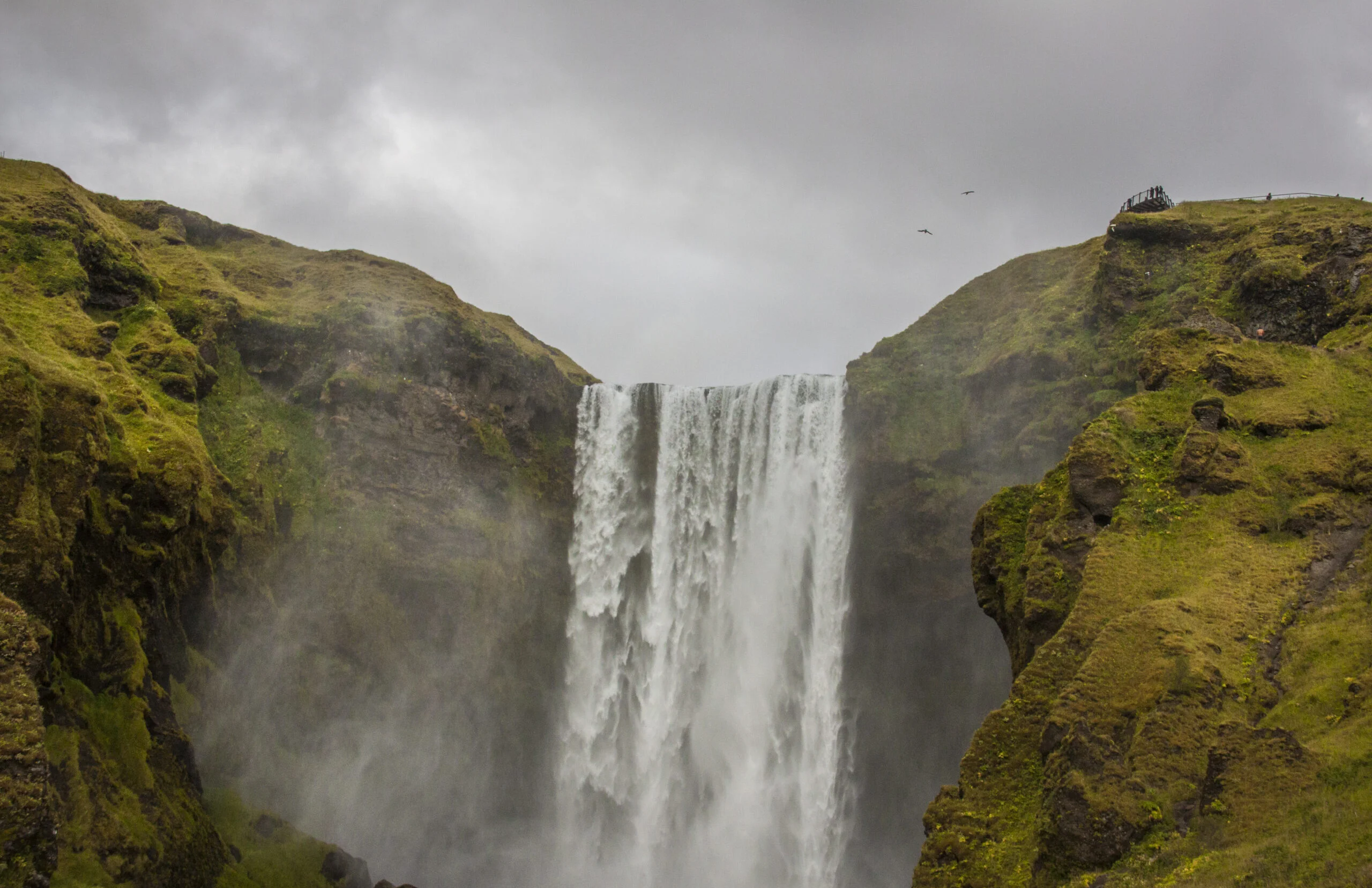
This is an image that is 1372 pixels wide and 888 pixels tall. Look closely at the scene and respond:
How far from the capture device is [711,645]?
4753 centimetres

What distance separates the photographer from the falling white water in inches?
1697

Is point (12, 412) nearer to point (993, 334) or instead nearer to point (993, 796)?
point (993, 796)

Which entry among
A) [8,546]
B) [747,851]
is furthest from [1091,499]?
[747,851]

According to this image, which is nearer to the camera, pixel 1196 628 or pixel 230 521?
pixel 1196 628

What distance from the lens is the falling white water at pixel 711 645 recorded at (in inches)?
1697

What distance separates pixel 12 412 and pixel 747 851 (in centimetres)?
3415

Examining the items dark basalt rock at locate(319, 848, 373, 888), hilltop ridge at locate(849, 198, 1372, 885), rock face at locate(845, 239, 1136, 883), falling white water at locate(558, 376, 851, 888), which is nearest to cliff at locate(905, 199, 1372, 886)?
hilltop ridge at locate(849, 198, 1372, 885)

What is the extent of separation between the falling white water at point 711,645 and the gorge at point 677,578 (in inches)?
7.9

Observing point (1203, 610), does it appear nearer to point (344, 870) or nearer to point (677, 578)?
point (344, 870)

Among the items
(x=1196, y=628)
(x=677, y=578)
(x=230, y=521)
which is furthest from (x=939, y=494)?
(x=230, y=521)

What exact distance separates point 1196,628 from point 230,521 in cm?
3442

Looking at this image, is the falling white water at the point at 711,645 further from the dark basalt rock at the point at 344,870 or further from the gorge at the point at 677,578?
the dark basalt rock at the point at 344,870

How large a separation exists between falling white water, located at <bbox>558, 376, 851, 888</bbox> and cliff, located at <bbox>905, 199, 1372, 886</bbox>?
19846 millimetres

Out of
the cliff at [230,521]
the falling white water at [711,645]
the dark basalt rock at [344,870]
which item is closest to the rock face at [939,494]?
the falling white water at [711,645]
